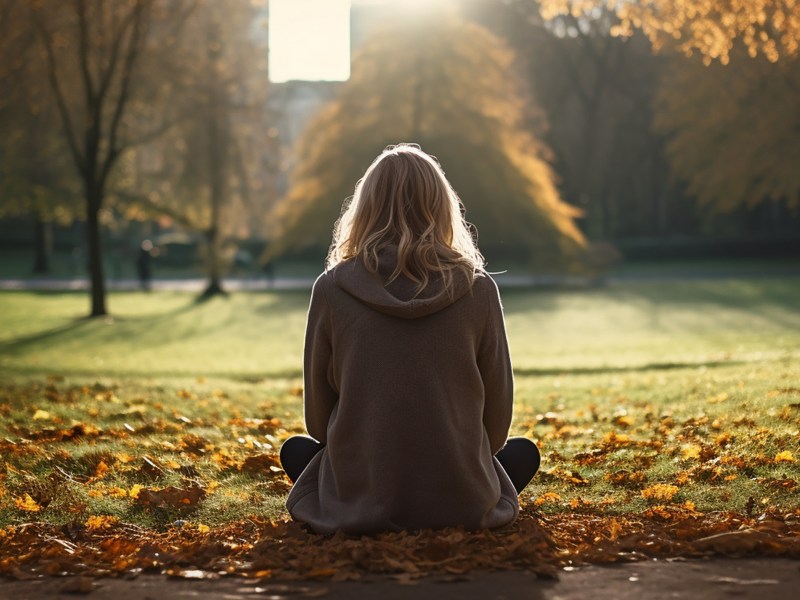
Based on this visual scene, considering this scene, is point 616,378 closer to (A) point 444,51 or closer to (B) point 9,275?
(A) point 444,51

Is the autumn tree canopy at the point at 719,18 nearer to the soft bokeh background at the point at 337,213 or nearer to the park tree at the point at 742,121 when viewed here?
the soft bokeh background at the point at 337,213

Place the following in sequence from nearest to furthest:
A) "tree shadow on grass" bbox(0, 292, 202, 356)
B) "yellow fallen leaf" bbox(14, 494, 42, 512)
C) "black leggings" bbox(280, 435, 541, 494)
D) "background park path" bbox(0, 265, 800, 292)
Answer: "black leggings" bbox(280, 435, 541, 494) < "yellow fallen leaf" bbox(14, 494, 42, 512) < "tree shadow on grass" bbox(0, 292, 202, 356) < "background park path" bbox(0, 265, 800, 292)

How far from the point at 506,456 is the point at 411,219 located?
1.29m

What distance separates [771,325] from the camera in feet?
77.1

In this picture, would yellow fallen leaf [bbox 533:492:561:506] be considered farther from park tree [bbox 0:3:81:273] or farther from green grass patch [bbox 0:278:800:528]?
park tree [bbox 0:3:81:273]

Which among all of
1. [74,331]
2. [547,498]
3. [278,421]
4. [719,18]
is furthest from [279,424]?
[74,331]

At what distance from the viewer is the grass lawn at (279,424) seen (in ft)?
18.0

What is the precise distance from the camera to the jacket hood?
4.11 m

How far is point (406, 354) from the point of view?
4.21 metres

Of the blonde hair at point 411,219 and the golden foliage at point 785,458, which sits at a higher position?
the blonde hair at point 411,219

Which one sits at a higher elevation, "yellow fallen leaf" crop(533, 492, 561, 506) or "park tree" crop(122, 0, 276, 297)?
"park tree" crop(122, 0, 276, 297)

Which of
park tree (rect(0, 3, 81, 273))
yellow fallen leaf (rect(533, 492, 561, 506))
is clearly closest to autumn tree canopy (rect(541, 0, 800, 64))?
yellow fallen leaf (rect(533, 492, 561, 506))

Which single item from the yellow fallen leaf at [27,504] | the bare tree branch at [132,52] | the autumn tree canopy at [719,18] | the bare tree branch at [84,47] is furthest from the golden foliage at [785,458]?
Result: the bare tree branch at [84,47]

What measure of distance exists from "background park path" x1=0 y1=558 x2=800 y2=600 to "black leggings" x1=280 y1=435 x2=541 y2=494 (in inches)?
32.9
